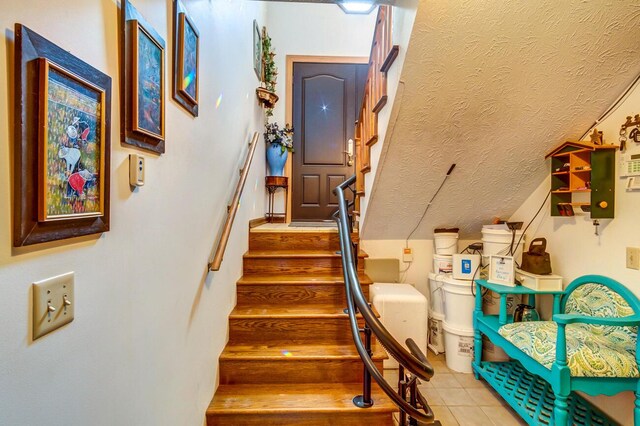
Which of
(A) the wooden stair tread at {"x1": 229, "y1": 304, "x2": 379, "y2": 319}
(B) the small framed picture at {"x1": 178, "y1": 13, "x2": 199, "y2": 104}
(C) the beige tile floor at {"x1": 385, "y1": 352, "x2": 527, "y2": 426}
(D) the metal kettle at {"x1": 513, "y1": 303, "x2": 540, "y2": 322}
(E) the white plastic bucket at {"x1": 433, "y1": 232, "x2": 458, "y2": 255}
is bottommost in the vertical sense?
(C) the beige tile floor at {"x1": 385, "y1": 352, "x2": 527, "y2": 426}

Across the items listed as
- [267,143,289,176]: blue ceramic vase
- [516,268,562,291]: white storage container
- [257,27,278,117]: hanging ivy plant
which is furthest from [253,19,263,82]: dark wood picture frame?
[516,268,562,291]: white storage container

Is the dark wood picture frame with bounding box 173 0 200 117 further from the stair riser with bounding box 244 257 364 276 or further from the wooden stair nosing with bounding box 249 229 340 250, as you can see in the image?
the wooden stair nosing with bounding box 249 229 340 250

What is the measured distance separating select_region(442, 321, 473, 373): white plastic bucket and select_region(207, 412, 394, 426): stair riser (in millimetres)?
1135

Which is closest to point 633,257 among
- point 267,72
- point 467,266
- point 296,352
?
point 467,266

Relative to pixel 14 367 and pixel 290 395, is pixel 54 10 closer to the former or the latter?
pixel 14 367

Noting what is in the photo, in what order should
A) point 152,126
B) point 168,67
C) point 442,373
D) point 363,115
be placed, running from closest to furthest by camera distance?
point 152,126 → point 168,67 → point 442,373 → point 363,115

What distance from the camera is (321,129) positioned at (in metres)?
4.31

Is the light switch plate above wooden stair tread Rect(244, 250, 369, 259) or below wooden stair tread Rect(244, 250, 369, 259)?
above

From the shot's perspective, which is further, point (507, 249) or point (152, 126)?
point (507, 249)

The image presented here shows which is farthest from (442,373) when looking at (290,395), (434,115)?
(434,115)

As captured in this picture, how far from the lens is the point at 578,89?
1.84 metres

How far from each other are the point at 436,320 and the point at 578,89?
6.52 feet

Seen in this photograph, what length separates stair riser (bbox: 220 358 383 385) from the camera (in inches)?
76.8

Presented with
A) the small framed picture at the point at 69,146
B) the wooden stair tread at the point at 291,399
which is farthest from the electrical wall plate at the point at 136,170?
the wooden stair tread at the point at 291,399
